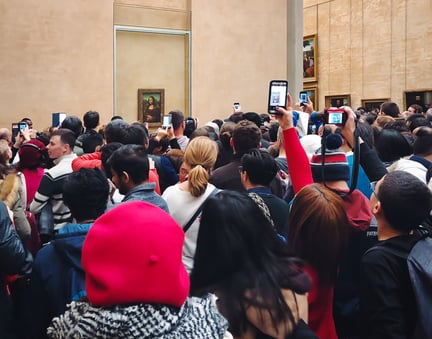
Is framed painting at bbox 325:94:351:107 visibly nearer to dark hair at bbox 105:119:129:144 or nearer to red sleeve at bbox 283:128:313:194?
dark hair at bbox 105:119:129:144

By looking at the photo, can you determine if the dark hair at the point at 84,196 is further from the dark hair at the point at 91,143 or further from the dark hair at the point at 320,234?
the dark hair at the point at 91,143

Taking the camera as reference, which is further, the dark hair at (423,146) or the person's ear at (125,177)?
the dark hair at (423,146)

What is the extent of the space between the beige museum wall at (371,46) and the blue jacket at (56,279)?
1891 centimetres

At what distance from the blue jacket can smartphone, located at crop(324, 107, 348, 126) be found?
1.79 metres

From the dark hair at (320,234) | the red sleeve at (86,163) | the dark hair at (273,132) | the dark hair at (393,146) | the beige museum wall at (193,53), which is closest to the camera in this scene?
the dark hair at (320,234)

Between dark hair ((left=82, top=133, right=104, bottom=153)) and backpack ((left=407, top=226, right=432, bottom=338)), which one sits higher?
dark hair ((left=82, top=133, right=104, bottom=153))

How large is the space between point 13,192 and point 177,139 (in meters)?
3.34

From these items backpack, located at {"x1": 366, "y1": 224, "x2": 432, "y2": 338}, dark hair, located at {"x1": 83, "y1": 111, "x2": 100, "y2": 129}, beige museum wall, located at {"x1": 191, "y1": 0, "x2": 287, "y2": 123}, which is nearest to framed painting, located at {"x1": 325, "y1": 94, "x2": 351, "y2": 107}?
beige museum wall, located at {"x1": 191, "y1": 0, "x2": 287, "y2": 123}

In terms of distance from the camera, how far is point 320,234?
2.51 meters

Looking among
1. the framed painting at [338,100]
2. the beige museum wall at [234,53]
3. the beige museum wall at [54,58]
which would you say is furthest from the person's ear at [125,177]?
the framed painting at [338,100]

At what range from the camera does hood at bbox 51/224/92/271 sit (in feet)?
8.38

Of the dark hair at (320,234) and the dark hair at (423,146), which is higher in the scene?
the dark hair at (423,146)

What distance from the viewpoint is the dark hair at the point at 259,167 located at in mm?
3596

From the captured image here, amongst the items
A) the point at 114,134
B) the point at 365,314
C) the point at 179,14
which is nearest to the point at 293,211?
the point at 365,314
